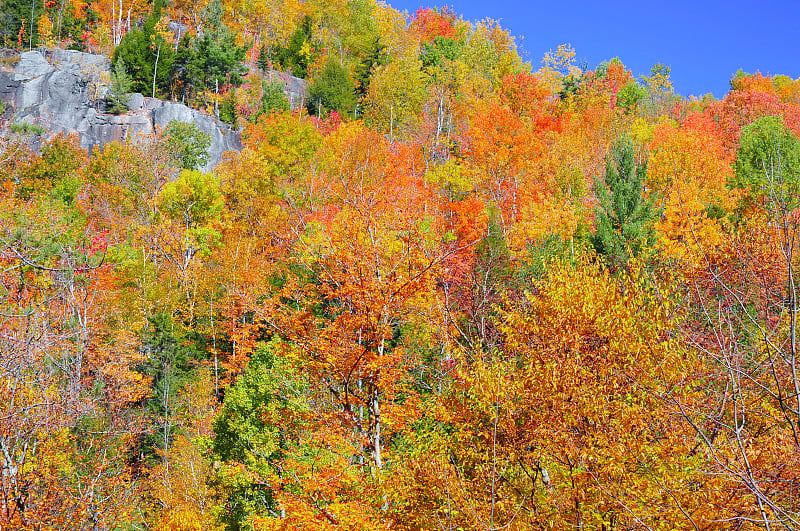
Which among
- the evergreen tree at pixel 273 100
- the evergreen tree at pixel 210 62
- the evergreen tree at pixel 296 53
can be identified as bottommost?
the evergreen tree at pixel 273 100

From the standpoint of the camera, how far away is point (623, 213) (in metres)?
24.4

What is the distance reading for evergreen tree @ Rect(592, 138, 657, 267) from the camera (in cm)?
2311

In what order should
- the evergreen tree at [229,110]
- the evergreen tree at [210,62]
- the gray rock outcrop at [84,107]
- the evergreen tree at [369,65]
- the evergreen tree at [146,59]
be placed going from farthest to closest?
1. the evergreen tree at [369,65]
2. the evergreen tree at [210,62]
3. the evergreen tree at [229,110]
4. the evergreen tree at [146,59]
5. the gray rock outcrop at [84,107]

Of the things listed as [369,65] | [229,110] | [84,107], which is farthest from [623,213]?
[84,107]

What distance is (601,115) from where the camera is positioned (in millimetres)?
48500

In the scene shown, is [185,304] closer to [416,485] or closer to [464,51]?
[416,485]

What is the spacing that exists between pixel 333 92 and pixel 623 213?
35862 millimetres

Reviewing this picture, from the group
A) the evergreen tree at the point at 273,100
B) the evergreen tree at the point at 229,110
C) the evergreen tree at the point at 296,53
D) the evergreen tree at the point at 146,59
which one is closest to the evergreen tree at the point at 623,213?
the evergreen tree at the point at 273,100

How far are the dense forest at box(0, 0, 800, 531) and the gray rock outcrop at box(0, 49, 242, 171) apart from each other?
50.1 inches

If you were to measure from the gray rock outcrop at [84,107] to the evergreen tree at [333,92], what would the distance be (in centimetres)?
787

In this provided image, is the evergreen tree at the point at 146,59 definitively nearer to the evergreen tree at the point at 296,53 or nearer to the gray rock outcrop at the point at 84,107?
the gray rock outcrop at the point at 84,107

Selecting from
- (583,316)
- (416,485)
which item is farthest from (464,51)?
(416,485)

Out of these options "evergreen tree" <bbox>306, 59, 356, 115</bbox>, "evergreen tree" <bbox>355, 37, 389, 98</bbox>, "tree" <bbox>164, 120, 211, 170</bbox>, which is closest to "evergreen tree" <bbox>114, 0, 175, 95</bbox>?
"tree" <bbox>164, 120, 211, 170</bbox>

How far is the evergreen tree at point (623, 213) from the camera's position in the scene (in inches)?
910
